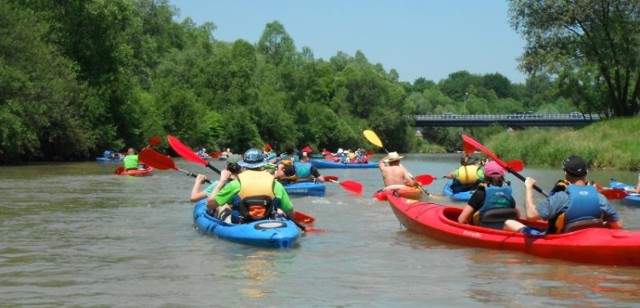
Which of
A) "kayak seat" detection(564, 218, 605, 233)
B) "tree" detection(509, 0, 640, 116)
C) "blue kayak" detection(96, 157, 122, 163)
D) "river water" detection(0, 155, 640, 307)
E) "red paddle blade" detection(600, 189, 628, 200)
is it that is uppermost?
"tree" detection(509, 0, 640, 116)

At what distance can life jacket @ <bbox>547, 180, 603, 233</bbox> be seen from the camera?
9.39 meters

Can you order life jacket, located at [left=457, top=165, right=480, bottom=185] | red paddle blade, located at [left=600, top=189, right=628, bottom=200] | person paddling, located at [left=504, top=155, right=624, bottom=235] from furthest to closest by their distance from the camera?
life jacket, located at [left=457, top=165, right=480, bottom=185], red paddle blade, located at [left=600, top=189, right=628, bottom=200], person paddling, located at [left=504, top=155, right=624, bottom=235]

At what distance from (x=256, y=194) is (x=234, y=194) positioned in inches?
12.1

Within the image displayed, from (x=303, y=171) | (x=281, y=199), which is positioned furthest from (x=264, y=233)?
(x=303, y=171)

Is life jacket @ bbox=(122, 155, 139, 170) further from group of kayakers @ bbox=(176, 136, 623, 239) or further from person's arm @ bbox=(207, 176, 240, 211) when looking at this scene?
person's arm @ bbox=(207, 176, 240, 211)

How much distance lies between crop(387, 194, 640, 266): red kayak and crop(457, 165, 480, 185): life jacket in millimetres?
6388

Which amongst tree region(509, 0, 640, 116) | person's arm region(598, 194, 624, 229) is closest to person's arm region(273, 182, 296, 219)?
person's arm region(598, 194, 624, 229)

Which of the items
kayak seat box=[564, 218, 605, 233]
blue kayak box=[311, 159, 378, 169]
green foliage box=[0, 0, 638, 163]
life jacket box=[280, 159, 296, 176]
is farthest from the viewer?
blue kayak box=[311, 159, 378, 169]

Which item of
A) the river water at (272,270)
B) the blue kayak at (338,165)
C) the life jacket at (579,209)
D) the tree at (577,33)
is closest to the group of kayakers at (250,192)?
the river water at (272,270)

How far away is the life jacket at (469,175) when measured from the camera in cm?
1838

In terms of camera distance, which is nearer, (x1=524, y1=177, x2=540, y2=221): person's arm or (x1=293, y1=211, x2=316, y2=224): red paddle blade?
(x1=524, y1=177, x2=540, y2=221): person's arm

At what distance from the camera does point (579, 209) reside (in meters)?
9.52

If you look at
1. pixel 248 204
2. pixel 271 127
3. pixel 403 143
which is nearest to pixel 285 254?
pixel 248 204

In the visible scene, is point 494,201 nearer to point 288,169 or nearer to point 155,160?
point 155,160
